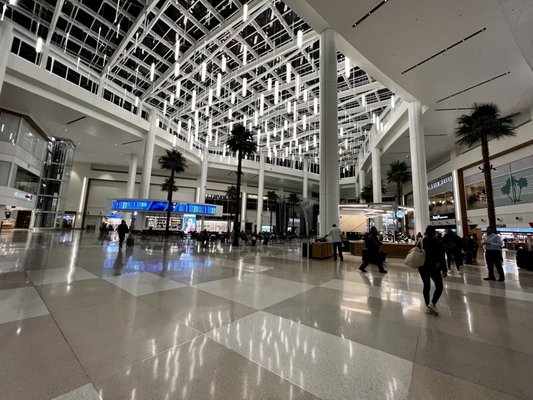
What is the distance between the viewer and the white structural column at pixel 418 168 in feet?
55.4

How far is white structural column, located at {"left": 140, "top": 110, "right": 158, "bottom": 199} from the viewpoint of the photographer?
27.3 metres

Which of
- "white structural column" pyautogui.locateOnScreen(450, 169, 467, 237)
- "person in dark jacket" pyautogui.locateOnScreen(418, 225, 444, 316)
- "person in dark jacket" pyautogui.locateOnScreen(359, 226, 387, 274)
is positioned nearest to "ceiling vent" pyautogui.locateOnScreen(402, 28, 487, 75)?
"person in dark jacket" pyautogui.locateOnScreen(359, 226, 387, 274)

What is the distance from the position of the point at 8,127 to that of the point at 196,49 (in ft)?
61.5

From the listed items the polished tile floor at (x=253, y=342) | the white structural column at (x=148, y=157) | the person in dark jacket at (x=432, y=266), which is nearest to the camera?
the polished tile floor at (x=253, y=342)

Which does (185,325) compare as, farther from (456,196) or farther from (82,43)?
(456,196)

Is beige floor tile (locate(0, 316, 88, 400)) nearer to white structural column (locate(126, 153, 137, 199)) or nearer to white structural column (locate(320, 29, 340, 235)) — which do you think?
white structural column (locate(320, 29, 340, 235))

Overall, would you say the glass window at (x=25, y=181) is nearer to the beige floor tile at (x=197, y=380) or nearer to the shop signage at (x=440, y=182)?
the beige floor tile at (x=197, y=380)

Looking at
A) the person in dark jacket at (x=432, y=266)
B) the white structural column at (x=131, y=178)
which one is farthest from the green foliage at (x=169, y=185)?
the person in dark jacket at (x=432, y=266)

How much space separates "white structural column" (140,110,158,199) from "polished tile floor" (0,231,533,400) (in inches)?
947

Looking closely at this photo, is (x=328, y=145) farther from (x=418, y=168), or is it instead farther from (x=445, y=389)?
(x=445, y=389)

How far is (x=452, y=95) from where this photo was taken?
16.0m

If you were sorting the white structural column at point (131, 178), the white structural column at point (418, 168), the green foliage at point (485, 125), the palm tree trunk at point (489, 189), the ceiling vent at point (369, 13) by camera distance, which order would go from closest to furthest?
the ceiling vent at point (369, 13)
the palm tree trunk at point (489, 189)
the green foliage at point (485, 125)
the white structural column at point (418, 168)
the white structural column at point (131, 178)

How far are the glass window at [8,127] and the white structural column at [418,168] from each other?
34843 mm

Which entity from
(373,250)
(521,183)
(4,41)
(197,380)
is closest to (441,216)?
(521,183)
